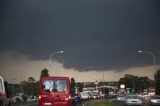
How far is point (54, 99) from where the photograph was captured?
3192 cm

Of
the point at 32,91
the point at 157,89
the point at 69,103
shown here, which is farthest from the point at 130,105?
the point at 32,91

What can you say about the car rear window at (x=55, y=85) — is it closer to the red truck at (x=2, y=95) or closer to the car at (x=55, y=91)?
the car at (x=55, y=91)

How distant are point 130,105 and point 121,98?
2106 centimetres

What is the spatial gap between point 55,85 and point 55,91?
18.2 inches

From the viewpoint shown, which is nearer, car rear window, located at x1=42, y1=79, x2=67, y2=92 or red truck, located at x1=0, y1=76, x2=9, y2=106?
red truck, located at x1=0, y1=76, x2=9, y2=106

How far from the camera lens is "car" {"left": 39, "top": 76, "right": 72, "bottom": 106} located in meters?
31.8

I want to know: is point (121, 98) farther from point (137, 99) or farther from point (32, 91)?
point (32, 91)

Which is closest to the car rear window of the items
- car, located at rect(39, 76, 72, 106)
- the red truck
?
car, located at rect(39, 76, 72, 106)

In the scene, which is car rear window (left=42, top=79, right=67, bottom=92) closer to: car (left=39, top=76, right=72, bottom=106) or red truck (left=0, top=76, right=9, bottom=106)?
car (left=39, top=76, right=72, bottom=106)

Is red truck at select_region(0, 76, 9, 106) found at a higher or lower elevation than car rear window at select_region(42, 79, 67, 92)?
lower

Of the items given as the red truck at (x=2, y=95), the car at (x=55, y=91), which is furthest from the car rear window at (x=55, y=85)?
the red truck at (x=2, y=95)

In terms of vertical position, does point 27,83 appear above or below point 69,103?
above

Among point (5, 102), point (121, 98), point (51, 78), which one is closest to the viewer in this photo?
point (5, 102)

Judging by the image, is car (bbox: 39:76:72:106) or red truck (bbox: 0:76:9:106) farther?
car (bbox: 39:76:72:106)
